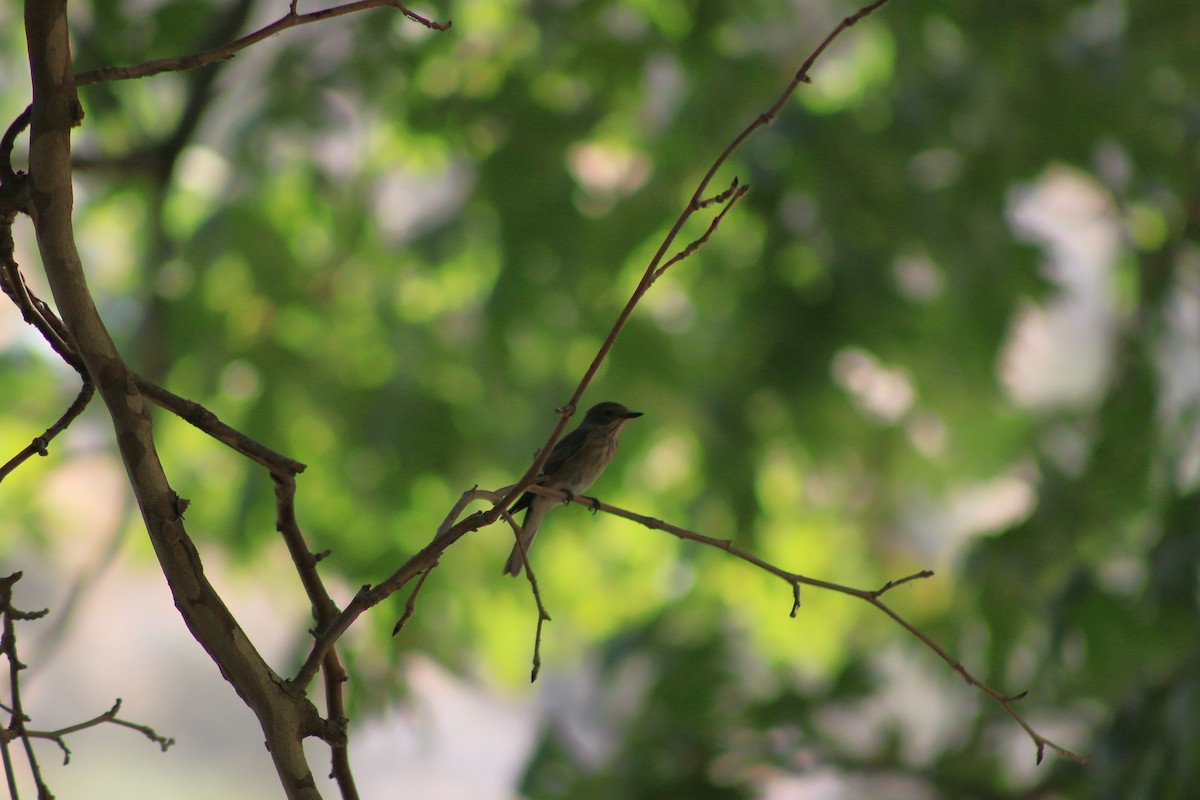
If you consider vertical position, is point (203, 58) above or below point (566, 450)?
below

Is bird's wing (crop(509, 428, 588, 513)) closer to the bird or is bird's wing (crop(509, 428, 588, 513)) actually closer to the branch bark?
the bird

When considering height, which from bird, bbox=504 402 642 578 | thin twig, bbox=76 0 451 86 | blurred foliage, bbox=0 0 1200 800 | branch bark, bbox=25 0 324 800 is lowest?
branch bark, bbox=25 0 324 800

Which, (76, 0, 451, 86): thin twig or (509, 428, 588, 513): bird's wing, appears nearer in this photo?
(76, 0, 451, 86): thin twig

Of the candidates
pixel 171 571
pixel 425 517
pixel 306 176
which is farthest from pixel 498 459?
pixel 171 571

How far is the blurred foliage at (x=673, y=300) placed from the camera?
→ 5090 millimetres

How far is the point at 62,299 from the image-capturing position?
1.35 meters

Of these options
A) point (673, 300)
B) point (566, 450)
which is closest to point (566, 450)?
point (566, 450)

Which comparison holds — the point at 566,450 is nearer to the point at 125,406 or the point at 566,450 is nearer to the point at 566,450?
the point at 566,450

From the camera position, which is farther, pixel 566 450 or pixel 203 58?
pixel 566 450

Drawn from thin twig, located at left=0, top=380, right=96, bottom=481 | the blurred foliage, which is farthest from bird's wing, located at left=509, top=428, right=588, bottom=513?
thin twig, located at left=0, top=380, right=96, bottom=481

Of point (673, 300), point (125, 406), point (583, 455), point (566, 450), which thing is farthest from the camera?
point (673, 300)

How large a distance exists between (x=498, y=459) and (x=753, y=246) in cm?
185

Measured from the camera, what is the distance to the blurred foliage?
5.09m

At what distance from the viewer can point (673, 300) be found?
249 inches
